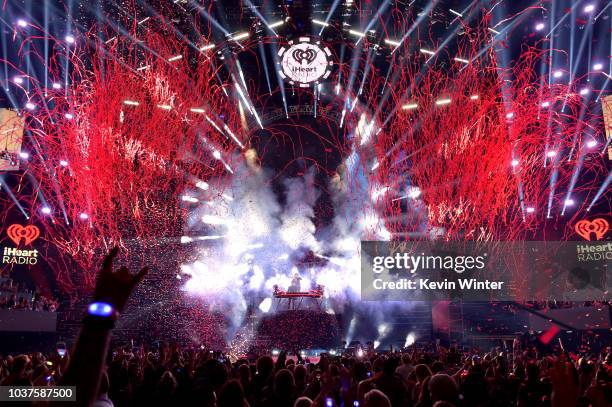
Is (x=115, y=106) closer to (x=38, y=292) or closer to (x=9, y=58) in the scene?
(x=9, y=58)

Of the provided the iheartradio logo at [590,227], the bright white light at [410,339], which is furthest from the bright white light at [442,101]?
the bright white light at [410,339]

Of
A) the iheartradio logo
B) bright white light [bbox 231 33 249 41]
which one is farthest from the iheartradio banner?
the iheartradio logo

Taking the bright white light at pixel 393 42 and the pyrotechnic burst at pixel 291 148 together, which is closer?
the bright white light at pixel 393 42

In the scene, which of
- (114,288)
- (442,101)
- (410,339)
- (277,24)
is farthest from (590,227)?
(114,288)

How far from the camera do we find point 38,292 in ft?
66.8

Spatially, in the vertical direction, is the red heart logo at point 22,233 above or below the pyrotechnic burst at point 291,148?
below

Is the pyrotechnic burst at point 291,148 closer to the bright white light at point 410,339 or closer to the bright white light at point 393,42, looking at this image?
the bright white light at point 393,42

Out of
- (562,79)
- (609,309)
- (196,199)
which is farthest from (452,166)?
(196,199)

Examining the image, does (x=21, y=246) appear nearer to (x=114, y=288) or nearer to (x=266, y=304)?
(x=266, y=304)

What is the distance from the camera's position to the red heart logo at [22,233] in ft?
67.1

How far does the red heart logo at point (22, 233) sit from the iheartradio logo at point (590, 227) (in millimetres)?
19463

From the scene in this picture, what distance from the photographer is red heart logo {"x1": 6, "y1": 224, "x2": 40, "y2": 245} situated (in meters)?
20.5

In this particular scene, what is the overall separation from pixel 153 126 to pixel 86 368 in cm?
1642

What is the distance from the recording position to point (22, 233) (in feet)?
67.3
